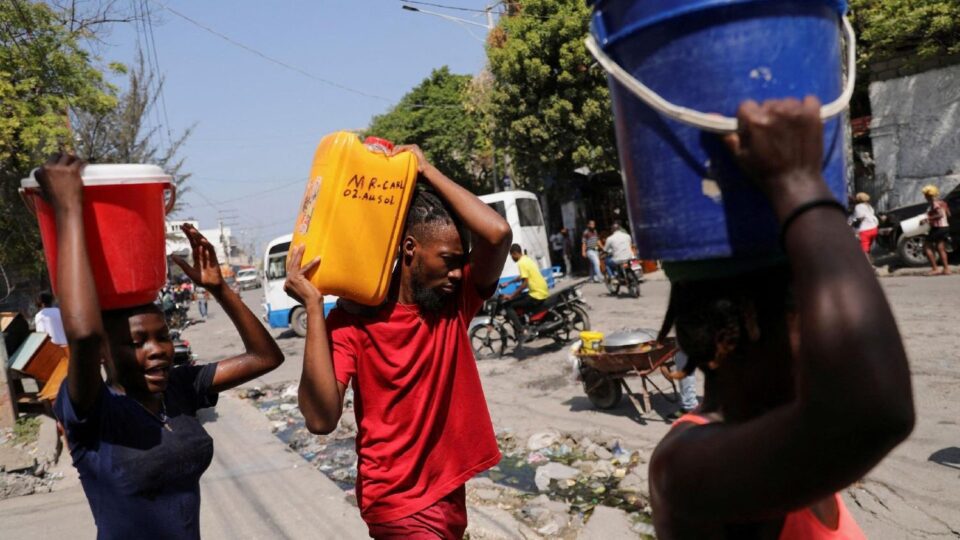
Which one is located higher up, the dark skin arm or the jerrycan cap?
the jerrycan cap

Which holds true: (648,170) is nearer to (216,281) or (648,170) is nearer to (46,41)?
(216,281)

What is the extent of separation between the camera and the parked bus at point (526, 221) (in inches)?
701

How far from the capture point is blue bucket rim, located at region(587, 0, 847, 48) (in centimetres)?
101

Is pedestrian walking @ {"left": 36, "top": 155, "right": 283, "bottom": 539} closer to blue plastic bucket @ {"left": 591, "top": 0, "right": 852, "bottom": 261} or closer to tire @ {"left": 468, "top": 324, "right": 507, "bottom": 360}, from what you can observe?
blue plastic bucket @ {"left": 591, "top": 0, "right": 852, "bottom": 261}

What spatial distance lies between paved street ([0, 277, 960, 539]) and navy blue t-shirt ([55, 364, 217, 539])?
2.58 metres

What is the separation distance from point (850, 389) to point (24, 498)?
7.25m

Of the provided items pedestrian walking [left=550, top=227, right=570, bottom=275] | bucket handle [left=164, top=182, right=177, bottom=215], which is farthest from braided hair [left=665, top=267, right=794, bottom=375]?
pedestrian walking [left=550, top=227, right=570, bottom=275]

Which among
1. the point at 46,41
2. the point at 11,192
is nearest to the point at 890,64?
the point at 46,41

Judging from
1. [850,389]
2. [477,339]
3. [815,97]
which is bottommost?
[477,339]

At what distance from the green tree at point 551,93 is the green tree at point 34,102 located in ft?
34.5

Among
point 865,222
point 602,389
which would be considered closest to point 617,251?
point 865,222

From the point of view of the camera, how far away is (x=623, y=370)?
664 centimetres

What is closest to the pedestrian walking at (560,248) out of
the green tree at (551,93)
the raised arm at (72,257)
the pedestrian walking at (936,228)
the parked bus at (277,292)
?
the green tree at (551,93)

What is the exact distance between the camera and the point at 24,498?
6.28 meters
